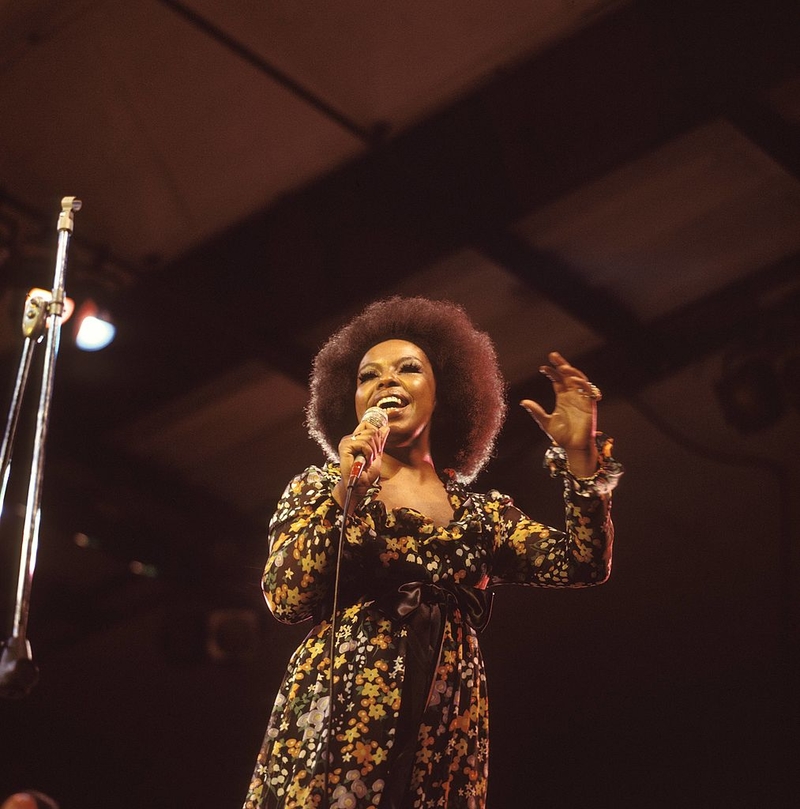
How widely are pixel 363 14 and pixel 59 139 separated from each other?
1460 mm

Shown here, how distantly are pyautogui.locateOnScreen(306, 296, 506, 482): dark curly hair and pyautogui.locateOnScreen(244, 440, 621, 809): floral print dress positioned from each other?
1.42 feet

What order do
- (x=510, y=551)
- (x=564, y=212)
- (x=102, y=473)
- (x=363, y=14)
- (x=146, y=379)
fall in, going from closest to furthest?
1. (x=510, y=551)
2. (x=363, y=14)
3. (x=564, y=212)
4. (x=146, y=379)
5. (x=102, y=473)

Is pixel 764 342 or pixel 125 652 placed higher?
pixel 764 342

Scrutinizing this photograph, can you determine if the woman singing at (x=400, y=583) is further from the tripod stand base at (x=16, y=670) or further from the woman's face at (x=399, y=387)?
the tripod stand base at (x=16, y=670)

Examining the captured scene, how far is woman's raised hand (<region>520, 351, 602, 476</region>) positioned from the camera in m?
2.43

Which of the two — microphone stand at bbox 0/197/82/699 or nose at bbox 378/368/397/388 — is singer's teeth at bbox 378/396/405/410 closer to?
nose at bbox 378/368/397/388

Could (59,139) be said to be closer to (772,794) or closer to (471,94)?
(471,94)

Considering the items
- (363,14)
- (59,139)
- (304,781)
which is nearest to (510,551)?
(304,781)

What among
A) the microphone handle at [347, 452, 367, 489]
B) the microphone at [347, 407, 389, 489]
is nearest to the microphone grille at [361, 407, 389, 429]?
the microphone at [347, 407, 389, 489]

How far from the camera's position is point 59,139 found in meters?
4.86

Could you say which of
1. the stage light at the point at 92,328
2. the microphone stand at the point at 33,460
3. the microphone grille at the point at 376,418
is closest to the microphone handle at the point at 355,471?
the microphone grille at the point at 376,418

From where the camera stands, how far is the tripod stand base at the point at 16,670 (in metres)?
1.93

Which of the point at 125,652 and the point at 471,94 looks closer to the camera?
the point at 471,94

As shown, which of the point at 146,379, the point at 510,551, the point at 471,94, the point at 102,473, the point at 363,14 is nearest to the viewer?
the point at 510,551
